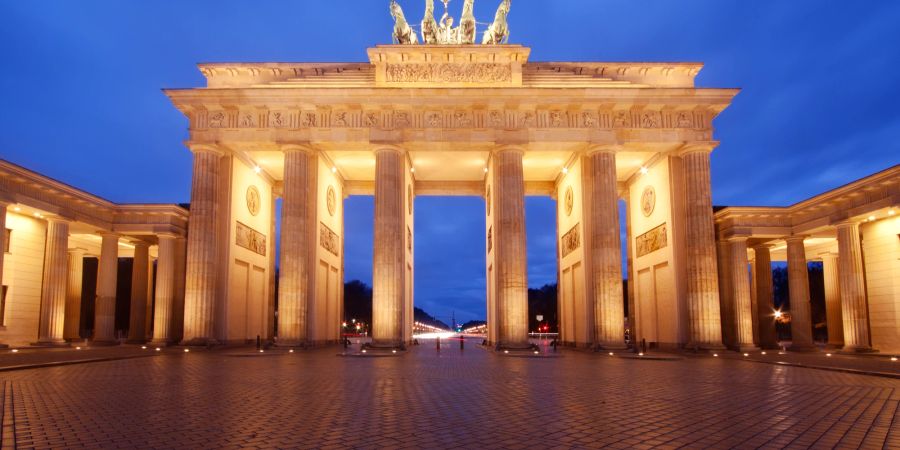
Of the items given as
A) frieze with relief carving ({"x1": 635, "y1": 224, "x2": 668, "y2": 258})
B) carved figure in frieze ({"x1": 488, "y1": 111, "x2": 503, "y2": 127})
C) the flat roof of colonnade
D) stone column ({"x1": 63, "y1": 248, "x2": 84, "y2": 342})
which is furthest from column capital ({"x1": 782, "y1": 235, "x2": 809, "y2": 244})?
stone column ({"x1": 63, "y1": 248, "x2": 84, "y2": 342})

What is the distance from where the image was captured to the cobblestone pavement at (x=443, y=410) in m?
6.90

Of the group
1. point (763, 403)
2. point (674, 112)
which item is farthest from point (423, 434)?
point (674, 112)

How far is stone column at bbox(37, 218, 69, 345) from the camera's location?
105 ft

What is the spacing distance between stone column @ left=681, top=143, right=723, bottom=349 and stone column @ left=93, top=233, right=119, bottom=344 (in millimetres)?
31713

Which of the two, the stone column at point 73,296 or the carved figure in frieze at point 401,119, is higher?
the carved figure in frieze at point 401,119

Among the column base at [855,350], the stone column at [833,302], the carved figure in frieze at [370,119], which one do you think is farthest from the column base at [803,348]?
the carved figure in frieze at [370,119]

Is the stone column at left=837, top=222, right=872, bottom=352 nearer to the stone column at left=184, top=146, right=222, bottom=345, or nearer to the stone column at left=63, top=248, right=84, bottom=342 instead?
the stone column at left=184, top=146, right=222, bottom=345

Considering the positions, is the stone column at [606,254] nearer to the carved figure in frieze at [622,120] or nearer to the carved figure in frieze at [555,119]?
the carved figure in frieze at [622,120]

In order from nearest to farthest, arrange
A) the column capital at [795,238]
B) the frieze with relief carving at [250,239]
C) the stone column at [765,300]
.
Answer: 1. the frieze with relief carving at [250,239]
2. the column capital at [795,238]
3. the stone column at [765,300]

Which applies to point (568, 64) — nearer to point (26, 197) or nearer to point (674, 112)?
point (674, 112)

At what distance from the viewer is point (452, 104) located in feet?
101

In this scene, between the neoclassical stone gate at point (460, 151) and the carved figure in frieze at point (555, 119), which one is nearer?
the neoclassical stone gate at point (460, 151)

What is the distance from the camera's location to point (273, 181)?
39.3 m

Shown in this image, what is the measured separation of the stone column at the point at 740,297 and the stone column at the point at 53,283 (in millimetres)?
35292
